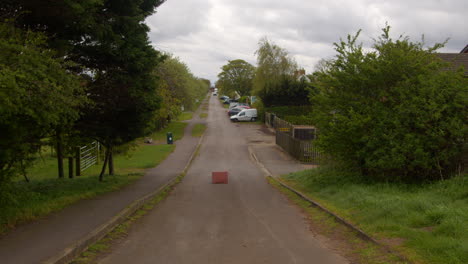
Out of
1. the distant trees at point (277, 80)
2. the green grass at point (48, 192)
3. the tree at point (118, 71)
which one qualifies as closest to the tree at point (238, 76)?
the distant trees at point (277, 80)

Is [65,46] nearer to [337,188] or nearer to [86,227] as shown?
[86,227]

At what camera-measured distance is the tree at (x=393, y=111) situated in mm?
11914

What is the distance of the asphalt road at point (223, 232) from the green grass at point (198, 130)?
30.4 m

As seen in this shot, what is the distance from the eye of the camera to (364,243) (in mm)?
7676

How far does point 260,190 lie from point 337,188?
417cm

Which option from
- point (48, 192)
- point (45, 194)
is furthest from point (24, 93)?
point (48, 192)

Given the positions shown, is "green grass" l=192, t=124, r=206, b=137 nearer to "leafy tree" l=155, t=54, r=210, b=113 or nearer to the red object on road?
"leafy tree" l=155, t=54, r=210, b=113

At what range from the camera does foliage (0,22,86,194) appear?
815cm

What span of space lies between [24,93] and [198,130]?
43.3 meters

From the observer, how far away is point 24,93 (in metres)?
8.38

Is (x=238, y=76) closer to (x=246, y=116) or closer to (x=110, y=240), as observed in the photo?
(x=246, y=116)

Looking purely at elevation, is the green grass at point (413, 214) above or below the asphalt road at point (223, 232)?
above

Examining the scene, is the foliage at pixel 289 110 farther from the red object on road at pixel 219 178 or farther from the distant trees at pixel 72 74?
the distant trees at pixel 72 74

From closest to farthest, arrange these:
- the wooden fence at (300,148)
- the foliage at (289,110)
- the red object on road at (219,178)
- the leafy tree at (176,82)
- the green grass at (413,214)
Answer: the green grass at (413,214) → the red object on road at (219,178) → the wooden fence at (300,148) → the leafy tree at (176,82) → the foliage at (289,110)
